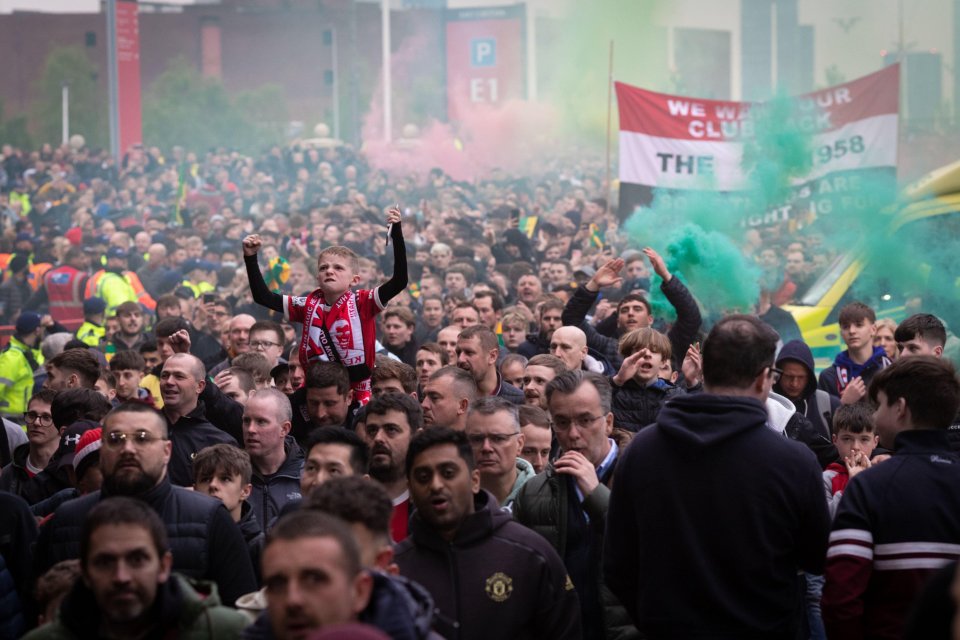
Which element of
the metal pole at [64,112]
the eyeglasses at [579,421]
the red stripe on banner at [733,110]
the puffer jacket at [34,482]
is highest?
the metal pole at [64,112]

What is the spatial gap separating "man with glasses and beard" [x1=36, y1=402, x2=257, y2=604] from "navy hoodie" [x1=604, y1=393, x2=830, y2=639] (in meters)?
1.57

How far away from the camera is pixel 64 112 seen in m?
48.2

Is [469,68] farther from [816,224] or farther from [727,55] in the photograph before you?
[816,224]

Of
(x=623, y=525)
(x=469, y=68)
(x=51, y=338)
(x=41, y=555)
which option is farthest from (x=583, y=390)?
(x=469, y=68)

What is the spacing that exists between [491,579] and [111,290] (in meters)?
10.5

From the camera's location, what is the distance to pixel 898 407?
4141 millimetres

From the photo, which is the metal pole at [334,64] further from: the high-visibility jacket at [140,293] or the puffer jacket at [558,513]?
the puffer jacket at [558,513]

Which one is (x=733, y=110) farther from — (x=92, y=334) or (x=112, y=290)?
(x=92, y=334)

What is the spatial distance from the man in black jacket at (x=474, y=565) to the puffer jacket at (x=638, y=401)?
10.1ft

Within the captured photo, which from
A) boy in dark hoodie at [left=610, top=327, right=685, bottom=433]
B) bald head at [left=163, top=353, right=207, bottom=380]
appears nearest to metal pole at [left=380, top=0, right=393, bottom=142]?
boy in dark hoodie at [left=610, top=327, right=685, bottom=433]

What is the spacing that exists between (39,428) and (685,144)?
10.0 metres

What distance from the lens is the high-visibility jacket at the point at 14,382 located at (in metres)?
10.4

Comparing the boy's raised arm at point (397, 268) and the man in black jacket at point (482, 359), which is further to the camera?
the man in black jacket at point (482, 359)

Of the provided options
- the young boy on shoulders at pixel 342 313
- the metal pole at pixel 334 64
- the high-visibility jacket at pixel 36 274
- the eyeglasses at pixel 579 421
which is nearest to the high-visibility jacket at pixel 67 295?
the high-visibility jacket at pixel 36 274
